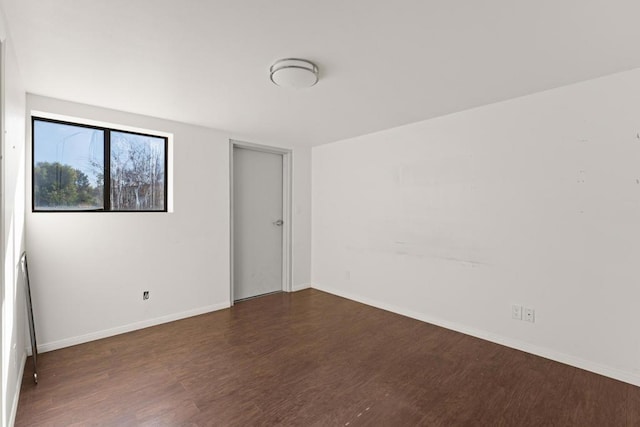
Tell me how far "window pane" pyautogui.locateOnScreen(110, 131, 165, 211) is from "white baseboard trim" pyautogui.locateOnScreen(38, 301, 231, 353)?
1.24 m

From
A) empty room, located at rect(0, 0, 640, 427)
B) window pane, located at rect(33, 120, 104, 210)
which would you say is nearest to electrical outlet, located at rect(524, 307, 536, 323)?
empty room, located at rect(0, 0, 640, 427)

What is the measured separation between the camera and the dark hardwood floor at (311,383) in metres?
1.89

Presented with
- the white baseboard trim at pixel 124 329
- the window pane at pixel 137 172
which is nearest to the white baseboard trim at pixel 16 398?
the white baseboard trim at pixel 124 329

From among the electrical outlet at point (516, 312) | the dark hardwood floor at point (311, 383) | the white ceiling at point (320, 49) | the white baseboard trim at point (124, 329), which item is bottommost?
the dark hardwood floor at point (311, 383)

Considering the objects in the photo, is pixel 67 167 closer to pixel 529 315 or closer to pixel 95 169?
pixel 95 169

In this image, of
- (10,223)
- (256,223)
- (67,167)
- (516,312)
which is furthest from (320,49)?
(256,223)

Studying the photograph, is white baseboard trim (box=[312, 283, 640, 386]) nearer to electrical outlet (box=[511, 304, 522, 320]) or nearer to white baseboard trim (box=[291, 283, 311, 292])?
electrical outlet (box=[511, 304, 522, 320])

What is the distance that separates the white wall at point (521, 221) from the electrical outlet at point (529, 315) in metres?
0.04

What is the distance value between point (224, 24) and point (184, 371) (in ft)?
8.14

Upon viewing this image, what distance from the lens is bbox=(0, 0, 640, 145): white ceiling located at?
1574mm

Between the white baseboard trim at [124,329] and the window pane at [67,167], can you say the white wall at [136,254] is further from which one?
the window pane at [67,167]

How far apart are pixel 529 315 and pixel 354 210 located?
232cm

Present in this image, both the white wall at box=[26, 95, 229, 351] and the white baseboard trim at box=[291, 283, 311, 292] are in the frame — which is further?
the white baseboard trim at box=[291, 283, 311, 292]

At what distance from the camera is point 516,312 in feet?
9.23
